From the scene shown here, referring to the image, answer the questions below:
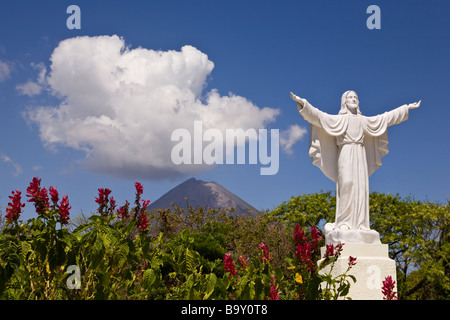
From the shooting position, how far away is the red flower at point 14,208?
3.13 meters

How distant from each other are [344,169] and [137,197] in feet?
20.4

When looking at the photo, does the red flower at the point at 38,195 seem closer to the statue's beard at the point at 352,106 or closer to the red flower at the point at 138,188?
the red flower at the point at 138,188

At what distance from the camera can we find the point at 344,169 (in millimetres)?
8766

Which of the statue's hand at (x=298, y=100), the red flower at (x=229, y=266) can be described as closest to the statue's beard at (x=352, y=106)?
the statue's hand at (x=298, y=100)

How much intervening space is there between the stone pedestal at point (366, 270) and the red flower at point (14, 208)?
19.6ft

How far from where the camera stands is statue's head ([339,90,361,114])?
9.09 metres

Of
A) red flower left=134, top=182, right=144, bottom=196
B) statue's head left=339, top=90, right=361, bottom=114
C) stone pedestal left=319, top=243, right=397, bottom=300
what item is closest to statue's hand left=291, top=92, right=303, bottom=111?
statue's head left=339, top=90, right=361, bottom=114

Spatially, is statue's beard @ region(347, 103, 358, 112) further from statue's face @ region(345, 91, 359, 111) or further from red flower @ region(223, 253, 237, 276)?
red flower @ region(223, 253, 237, 276)

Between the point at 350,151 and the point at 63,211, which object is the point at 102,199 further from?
the point at 350,151

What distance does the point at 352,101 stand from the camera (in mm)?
9180
